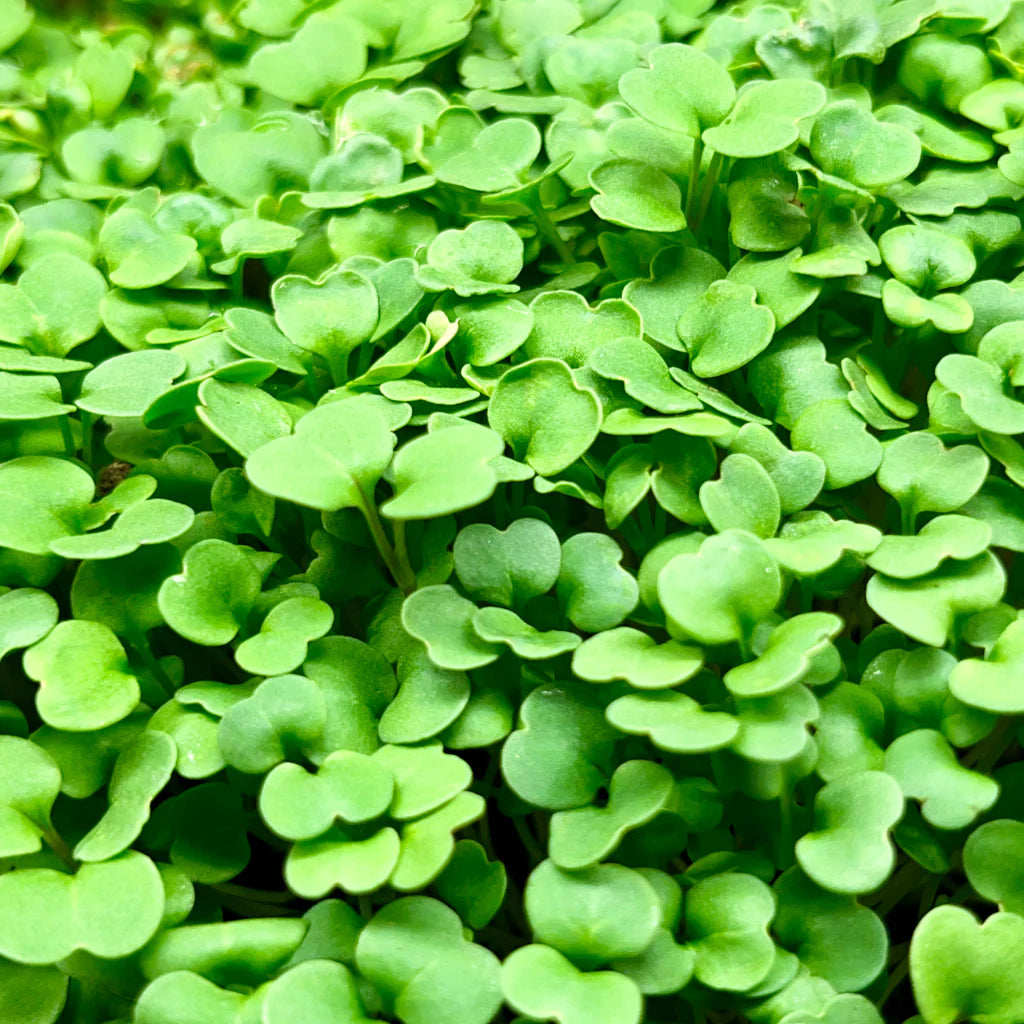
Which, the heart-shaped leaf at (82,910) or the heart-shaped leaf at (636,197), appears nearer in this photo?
the heart-shaped leaf at (82,910)

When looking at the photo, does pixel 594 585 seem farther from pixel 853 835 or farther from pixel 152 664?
pixel 152 664

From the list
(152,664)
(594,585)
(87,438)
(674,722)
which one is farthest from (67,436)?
(674,722)

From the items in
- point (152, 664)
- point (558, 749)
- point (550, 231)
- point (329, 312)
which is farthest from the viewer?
point (550, 231)

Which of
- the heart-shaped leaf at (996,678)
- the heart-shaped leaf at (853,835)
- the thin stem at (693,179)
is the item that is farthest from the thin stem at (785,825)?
the thin stem at (693,179)

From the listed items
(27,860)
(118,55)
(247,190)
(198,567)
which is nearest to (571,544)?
(198,567)

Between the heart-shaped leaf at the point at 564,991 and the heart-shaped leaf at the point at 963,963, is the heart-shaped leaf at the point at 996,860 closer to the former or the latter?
the heart-shaped leaf at the point at 963,963

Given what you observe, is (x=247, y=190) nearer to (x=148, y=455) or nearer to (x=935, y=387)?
(x=148, y=455)
